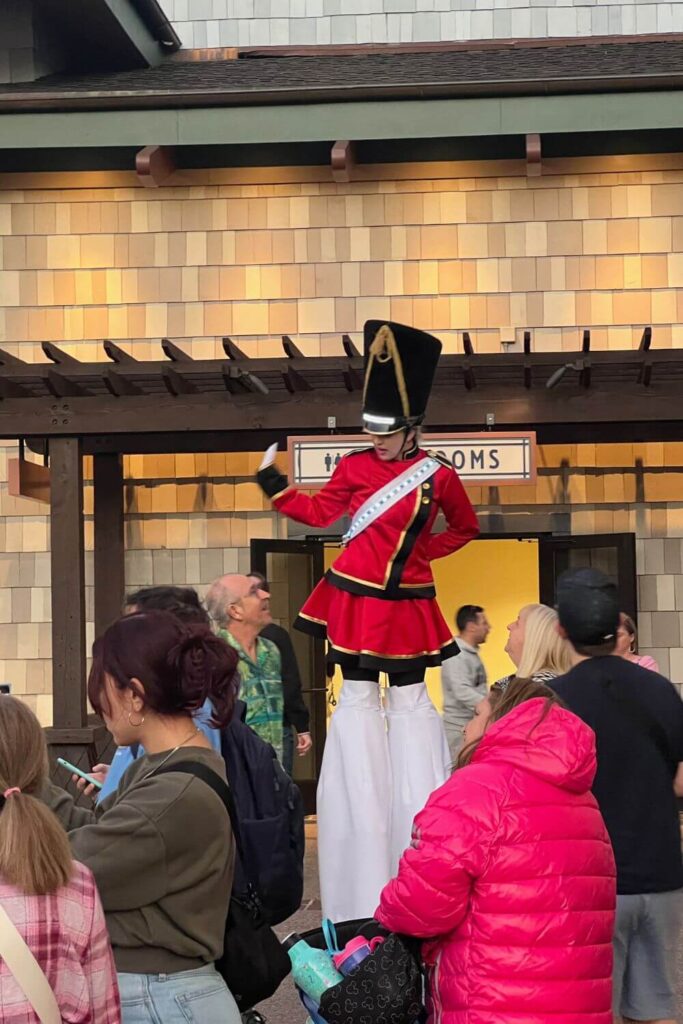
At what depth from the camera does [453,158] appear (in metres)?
11.5

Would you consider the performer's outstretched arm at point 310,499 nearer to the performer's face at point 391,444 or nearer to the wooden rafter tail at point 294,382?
the performer's face at point 391,444

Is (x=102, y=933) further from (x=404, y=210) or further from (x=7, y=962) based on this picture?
(x=404, y=210)

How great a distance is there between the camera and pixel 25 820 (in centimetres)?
253

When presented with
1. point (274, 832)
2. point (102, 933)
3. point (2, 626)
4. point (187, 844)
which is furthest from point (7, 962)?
point (2, 626)

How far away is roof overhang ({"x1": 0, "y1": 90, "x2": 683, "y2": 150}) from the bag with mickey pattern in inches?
352

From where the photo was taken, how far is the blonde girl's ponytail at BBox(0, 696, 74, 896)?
8.30 ft

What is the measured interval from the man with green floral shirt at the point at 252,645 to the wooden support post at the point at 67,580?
8.85 feet

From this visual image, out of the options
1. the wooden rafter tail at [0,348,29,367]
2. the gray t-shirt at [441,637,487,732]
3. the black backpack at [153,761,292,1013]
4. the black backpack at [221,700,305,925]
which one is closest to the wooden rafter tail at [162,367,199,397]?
the wooden rafter tail at [0,348,29,367]

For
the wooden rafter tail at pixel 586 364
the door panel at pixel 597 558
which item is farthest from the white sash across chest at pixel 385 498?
the door panel at pixel 597 558

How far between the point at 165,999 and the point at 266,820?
0.64m

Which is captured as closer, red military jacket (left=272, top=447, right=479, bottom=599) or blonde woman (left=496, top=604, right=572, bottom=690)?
blonde woman (left=496, top=604, right=572, bottom=690)

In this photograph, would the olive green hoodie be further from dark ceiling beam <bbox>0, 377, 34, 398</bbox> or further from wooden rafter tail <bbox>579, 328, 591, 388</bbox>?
dark ceiling beam <bbox>0, 377, 34, 398</bbox>

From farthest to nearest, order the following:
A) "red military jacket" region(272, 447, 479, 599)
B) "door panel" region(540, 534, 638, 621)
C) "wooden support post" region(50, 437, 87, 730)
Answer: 1. "door panel" region(540, 534, 638, 621)
2. "wooden support post" region(50, 437, 87, 730)
3. "red military jacket" region(272, 447, 479, 599)

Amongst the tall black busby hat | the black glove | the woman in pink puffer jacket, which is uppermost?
the tall black busby hat
